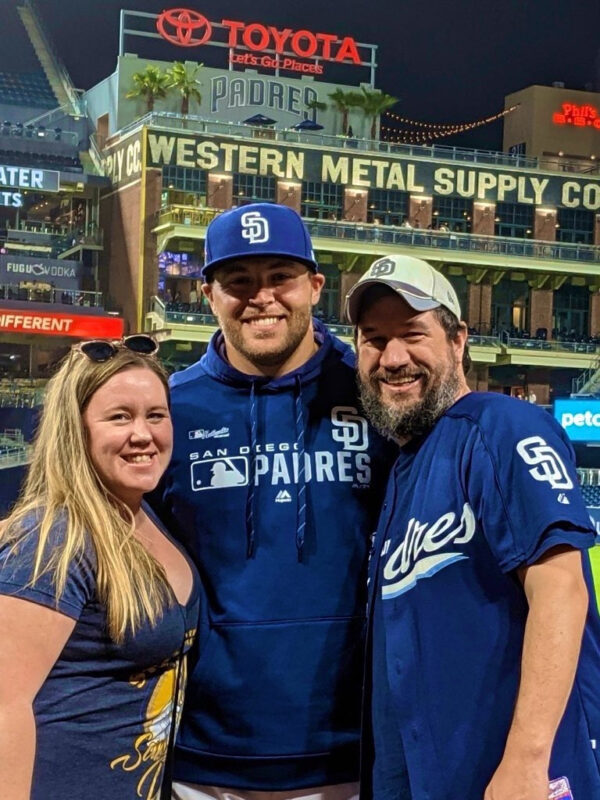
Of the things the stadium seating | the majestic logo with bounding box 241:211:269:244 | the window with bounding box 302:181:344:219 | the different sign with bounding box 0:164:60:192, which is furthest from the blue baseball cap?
the stadium seating

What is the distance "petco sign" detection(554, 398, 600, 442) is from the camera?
22.5 m

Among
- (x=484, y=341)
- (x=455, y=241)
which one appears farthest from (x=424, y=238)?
(x=484, y=341)

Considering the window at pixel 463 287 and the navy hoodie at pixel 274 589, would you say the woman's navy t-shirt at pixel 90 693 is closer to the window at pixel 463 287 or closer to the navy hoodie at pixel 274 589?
the navy hoodie at pixel 274 589

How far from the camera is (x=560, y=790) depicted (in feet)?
6.28

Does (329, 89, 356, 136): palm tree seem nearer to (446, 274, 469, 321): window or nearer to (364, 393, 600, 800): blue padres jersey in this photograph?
(446, 274, 469, 321): window

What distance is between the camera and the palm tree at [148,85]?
31141mm

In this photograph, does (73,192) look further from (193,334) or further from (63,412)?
(63,412)

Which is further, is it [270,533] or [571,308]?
[571,308]

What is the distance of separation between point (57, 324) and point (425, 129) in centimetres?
1385

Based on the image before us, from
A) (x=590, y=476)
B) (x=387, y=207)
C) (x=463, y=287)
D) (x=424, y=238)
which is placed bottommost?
(x=590, y=476)

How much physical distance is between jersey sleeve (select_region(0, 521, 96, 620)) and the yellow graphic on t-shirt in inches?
9.0

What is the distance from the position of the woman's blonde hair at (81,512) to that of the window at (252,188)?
27914 millimetres

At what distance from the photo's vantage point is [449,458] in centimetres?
207

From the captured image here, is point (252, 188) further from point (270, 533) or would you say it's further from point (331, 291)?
point (270, 533)
